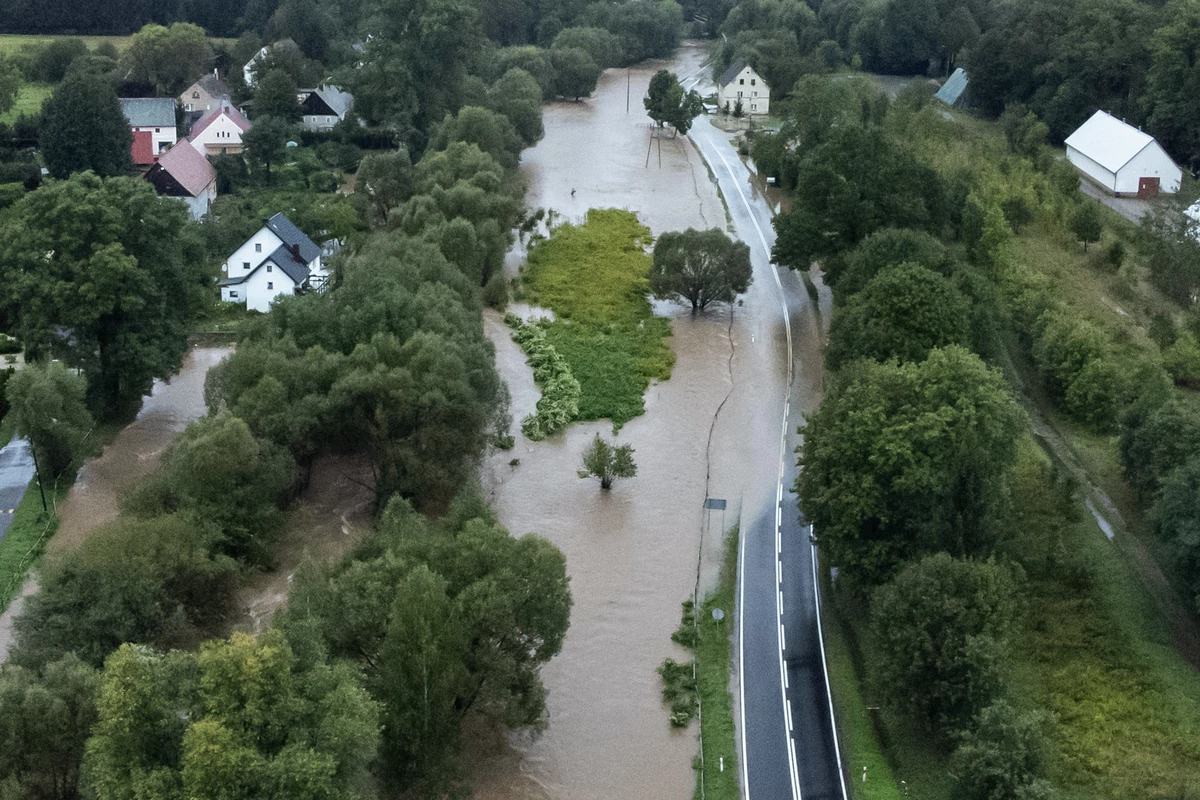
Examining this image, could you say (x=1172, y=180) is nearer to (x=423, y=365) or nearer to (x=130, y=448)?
(x=423, y=365)

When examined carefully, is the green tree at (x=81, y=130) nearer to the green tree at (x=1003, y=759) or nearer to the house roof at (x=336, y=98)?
the house roof at (x=336, y=98)

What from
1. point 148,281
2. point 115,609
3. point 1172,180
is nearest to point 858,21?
point 1172,180

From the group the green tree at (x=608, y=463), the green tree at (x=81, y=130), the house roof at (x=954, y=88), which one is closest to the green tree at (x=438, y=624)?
the green tree at (x=608, y=463)

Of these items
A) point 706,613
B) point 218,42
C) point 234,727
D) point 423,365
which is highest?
point 234,727

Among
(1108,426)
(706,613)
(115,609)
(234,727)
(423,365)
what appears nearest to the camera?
(234,727)

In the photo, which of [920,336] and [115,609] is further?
[920,336]

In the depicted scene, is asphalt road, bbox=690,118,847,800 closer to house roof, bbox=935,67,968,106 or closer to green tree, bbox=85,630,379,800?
green tree, bbox=85,630,379,800
